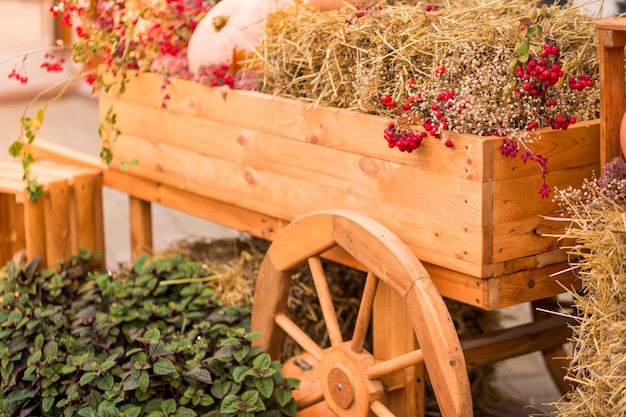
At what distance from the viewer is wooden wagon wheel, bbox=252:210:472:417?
1.71 metres

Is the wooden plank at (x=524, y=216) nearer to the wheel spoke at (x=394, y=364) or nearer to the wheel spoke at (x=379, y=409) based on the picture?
the wheel spoke at (x=394, y=364)

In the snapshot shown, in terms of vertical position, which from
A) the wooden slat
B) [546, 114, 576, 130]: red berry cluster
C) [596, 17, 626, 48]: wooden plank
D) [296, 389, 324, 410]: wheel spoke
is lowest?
[296, 389, 324, 410]: wheel spoke

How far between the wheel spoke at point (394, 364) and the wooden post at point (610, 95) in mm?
494

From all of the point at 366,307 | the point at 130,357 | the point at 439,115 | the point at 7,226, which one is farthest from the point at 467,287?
the point at 7,226

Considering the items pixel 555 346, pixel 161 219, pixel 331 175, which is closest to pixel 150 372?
pixel 331 175

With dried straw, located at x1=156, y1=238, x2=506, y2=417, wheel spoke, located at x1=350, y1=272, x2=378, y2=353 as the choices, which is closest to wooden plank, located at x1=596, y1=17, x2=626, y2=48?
wheel spoke, located at x1=350, y1=272, x2=378, y2=353

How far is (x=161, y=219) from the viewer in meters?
4.84

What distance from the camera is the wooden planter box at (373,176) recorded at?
1.74 meters

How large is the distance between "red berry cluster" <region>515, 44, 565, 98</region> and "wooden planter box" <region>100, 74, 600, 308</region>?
3.5 inches

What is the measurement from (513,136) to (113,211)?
3.50 metres

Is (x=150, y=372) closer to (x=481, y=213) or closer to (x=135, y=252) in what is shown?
(x=481, y=213)

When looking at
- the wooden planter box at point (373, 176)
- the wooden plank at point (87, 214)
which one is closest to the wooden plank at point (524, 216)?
the wooden planter box at point (373, 176)

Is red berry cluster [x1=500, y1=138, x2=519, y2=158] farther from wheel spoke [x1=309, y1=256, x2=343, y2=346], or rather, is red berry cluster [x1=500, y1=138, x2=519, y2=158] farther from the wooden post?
wheel spoke [x1=309, y1=256, x2=343, y2=346]

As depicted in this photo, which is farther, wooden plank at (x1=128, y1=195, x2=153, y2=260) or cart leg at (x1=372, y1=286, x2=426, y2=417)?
wooden plank at (x1=128, y1=195, x2=153, y2=260)
